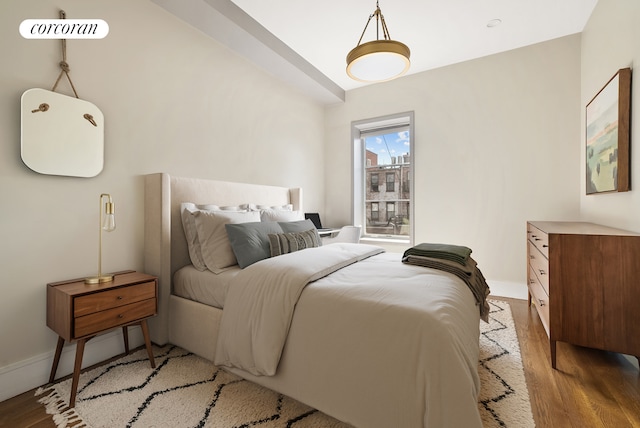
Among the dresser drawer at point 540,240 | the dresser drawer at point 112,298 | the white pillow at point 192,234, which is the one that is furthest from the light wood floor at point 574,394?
the white pillow at point 192,234

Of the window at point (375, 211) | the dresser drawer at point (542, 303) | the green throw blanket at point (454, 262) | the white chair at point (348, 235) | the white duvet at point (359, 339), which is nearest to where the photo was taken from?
the white duvet at point (359, 339)

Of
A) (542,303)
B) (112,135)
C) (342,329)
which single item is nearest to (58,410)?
(342,329)

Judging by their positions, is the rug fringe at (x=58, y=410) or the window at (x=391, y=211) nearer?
the rug fringe at (x=58, y=410)

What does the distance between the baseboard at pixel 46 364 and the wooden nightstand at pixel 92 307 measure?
0.07m

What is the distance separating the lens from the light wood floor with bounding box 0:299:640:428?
142 centimetres

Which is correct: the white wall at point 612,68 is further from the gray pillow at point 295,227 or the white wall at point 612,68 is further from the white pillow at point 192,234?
the white pillow at point 192,234

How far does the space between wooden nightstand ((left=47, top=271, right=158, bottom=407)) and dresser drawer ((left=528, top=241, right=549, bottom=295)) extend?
2.62m

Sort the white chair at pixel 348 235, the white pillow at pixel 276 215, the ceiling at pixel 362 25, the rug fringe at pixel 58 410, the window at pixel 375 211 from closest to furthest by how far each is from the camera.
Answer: the rug fringe at pixel 58 410 < the ceiling at pixel 362 25 < the white pillow at pixel 276 215 < the white chair at pixel 348 235 < the window at pixel 375 211

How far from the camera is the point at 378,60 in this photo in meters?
2.11

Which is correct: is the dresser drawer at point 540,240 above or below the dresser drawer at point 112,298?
above

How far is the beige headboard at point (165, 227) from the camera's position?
7.09ft

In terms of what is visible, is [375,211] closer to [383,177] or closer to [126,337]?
[383,177]

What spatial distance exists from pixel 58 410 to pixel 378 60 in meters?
2.85

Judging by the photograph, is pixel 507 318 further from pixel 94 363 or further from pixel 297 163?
pixel 94 363
